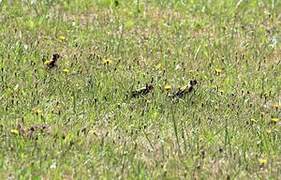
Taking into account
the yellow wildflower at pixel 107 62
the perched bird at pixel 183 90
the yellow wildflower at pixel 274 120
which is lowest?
the yellow wildflower at pixel 274 120

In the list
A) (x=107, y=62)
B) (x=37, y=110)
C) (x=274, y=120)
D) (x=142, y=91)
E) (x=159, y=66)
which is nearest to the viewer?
(x=37, y=110)

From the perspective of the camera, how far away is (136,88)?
820cm

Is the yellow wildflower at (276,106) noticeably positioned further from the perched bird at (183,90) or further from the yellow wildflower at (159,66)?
the yellow wildflower at (159,66)

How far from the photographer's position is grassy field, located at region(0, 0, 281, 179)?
6.50 meters

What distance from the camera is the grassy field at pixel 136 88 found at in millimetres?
6496

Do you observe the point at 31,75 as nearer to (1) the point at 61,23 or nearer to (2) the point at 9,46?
(2) the point at 9,46

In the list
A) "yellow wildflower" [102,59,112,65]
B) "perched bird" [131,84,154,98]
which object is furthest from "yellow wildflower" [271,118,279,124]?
"yellow wildflower" [102,59,112,65]

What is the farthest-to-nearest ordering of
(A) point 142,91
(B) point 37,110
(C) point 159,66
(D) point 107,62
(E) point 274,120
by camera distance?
(C) point 159,66 < (D) point 107,62 < (A) point 142,91 < (E) point 274,120 < (B) point 37,110

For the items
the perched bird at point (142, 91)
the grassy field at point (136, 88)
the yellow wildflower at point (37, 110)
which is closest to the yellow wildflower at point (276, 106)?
the grassy field at point (136, 88)

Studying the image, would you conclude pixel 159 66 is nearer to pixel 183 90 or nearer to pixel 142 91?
pixel 183 90

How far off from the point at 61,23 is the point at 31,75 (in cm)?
223

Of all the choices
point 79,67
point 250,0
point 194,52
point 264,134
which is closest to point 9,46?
point 79,67

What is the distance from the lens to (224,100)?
817cm

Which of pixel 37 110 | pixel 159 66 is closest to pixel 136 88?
pixel 159 66
